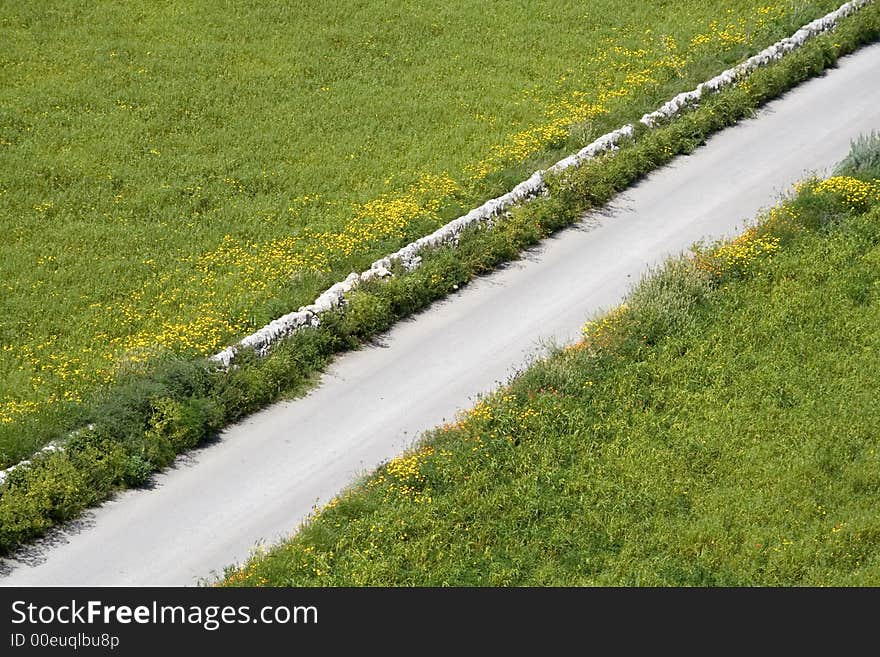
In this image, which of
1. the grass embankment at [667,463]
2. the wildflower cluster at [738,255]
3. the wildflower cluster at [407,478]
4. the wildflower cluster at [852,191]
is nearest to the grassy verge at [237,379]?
the grass embankment at [667,463]

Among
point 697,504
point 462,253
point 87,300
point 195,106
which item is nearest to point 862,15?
point 462,253

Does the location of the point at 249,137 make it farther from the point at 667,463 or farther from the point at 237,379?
the point at 667,463

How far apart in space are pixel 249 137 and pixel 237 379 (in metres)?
9.27

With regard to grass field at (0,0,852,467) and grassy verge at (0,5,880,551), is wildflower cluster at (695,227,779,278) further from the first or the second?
grass field at (0,0,852,467)

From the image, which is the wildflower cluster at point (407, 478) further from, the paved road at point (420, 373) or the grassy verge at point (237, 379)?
the grassy verge at point (237, 379)

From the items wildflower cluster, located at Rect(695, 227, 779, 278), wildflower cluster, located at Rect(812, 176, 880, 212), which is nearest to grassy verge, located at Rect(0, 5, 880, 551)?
wildflower cluster, located at Rect(695, 227, 779, 278)

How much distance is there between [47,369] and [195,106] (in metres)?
10.3

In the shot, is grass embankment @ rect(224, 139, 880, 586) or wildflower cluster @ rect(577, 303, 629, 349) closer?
grass embankment @ rect(224, 139, 880, 586)

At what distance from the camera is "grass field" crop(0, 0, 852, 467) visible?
20.2 metres

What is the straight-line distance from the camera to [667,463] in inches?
665

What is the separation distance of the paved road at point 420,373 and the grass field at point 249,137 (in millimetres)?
1915

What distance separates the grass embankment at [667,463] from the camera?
15133 millimetres

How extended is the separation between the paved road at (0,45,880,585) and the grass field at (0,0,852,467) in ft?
6.28

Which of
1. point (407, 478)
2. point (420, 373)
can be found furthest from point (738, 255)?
point (407, 478)
